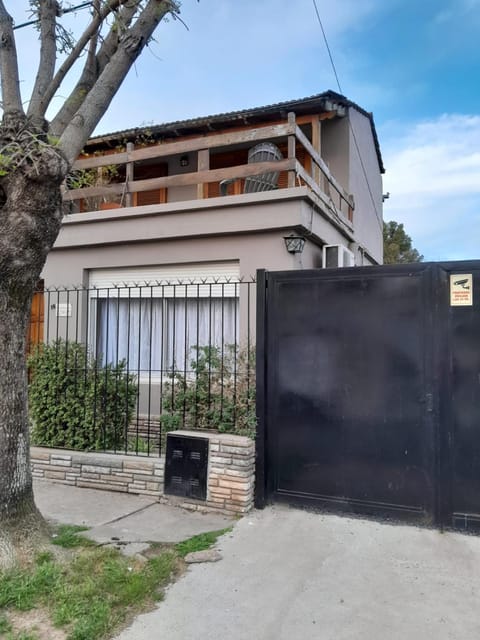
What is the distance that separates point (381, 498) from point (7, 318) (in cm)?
331

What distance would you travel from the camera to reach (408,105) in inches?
457

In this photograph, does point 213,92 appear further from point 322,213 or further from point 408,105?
point 408,105

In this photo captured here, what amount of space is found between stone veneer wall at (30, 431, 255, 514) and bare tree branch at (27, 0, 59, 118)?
3183mm

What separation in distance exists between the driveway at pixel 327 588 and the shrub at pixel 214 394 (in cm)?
116

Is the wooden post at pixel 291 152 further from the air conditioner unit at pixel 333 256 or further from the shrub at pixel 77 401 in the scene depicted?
the shrub at pixel 77 401

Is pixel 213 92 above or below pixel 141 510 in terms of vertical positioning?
above

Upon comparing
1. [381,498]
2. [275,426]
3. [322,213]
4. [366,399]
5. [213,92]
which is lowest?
[381,498]

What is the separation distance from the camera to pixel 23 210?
3.18 m

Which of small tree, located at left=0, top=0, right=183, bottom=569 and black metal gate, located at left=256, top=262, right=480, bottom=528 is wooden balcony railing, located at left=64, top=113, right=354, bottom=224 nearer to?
small tree, located at left=0, top=0, right=183, bottom=569

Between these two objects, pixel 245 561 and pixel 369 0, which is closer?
pixel 245 561

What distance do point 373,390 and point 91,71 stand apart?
12.5ft

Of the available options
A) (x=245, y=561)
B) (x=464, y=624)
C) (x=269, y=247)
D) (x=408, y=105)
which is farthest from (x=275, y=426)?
(x=408, y=105)

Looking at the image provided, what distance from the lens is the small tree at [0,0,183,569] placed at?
10.4 ft

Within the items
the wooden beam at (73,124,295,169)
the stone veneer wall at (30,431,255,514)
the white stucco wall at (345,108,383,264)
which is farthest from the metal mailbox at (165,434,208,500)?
the white stucco wall at (345,108,383,264)
